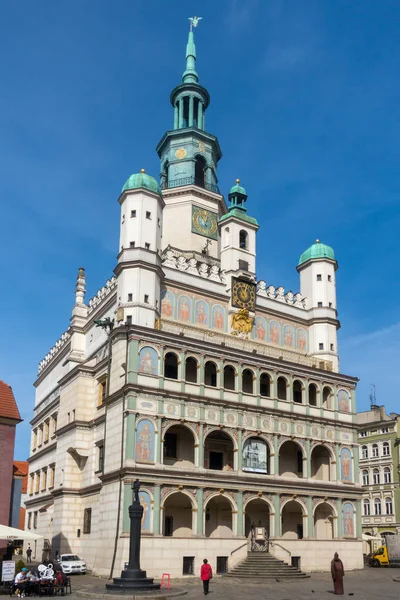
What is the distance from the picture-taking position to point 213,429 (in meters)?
45.2

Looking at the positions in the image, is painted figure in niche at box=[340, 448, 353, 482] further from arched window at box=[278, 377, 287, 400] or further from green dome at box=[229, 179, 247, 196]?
green dome at box=[229, 179, 247, 196]

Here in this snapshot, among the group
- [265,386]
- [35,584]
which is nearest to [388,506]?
[265,386]

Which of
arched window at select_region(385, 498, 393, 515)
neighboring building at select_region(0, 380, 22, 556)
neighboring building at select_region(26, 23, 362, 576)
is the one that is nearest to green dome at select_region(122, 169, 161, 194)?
neighboring building at select_region(26, 23, 362, 576)

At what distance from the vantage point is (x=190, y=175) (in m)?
60.2

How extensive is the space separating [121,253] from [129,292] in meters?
3.26

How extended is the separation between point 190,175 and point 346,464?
28.1m

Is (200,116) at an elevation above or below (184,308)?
above

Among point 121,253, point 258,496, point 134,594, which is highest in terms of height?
point 121,253

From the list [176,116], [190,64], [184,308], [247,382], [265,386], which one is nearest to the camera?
[184,308]

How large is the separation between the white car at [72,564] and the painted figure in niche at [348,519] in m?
19.8

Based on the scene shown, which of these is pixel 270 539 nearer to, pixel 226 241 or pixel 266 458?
pixel 266 458

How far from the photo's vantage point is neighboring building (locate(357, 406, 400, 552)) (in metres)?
76.7

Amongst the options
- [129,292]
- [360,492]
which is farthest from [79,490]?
[360,492]

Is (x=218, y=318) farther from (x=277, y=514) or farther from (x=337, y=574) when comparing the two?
(x=337, y=574)
